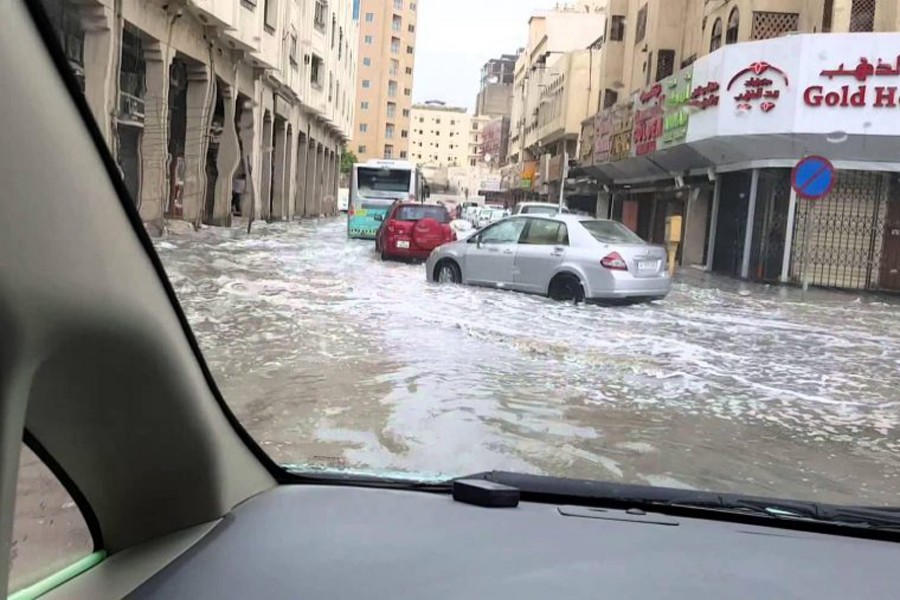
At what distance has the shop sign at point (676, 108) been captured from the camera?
24.7 m

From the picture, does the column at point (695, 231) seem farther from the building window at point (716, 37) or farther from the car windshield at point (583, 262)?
the building window at point (716, 37)

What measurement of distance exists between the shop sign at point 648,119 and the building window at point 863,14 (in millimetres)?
6505

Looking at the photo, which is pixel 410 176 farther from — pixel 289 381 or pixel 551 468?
pixel 551 468

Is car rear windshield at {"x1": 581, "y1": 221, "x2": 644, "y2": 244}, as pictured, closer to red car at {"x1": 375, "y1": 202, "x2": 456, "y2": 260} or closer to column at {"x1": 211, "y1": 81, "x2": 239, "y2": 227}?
red car at {"x1": 375, "y1": 202, "x2": 456, "y2": 260}

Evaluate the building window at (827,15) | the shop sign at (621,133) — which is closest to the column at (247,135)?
the shop sign at (621,133)

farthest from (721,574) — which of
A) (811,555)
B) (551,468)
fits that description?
(551,468)

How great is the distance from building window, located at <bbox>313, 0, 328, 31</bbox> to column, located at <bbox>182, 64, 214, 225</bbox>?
17.1m

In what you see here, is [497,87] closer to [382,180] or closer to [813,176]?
[382,180]

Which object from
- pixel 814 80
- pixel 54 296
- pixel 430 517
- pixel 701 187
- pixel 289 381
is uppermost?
pixel 814 80

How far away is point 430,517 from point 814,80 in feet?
68.4

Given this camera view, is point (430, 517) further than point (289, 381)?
No

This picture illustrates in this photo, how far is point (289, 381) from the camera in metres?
7.31

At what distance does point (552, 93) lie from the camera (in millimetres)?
54594

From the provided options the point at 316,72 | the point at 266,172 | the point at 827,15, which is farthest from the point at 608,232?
the point at 316,72
